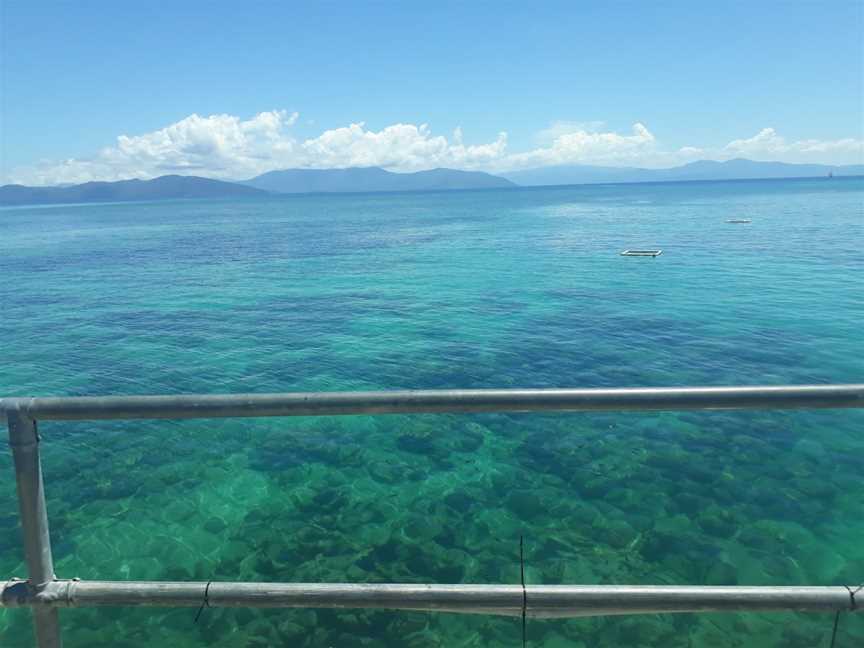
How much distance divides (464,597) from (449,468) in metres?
11.4

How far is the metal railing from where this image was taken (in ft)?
6.83

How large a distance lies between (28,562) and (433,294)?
106 ft

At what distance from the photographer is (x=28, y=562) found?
7.31 ft

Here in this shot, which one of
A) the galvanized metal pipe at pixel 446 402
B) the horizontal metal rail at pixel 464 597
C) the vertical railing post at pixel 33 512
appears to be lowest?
the horizontal metal rail at pixel 464 597

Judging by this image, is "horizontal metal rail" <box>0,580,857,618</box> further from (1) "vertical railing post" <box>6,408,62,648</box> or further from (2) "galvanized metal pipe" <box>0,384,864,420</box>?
(2) "galvanized metal pipe" <box>0,384,864,420</box>

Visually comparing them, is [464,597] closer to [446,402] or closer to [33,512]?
[446,402]

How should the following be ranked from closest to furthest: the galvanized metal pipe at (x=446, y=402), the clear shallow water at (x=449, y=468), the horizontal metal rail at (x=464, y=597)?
the galvanized metal pipe at (x=446, y=402) → the horizontal metal rail at (x=464, y=597) → the clear shallow water at (x=449, y=468)

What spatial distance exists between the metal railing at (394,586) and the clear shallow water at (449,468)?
6917mm

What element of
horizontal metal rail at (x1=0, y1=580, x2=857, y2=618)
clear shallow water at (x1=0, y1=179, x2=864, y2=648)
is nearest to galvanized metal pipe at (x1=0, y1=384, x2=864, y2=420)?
horizontal metal rail at (x1=0, y1=580, x2=857, y2=618)

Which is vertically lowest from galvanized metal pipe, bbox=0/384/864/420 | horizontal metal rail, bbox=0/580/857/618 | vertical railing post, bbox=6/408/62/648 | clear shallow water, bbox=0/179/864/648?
clear shallow water, bbox=0/179/864/648

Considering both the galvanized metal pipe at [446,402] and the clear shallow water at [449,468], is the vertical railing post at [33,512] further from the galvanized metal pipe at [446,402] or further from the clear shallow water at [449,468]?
the clear shallow water at [449,468]

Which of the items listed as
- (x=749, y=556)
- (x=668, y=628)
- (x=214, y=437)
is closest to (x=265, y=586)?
(x=668, y=628)

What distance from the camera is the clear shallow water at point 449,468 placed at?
905 centimetres

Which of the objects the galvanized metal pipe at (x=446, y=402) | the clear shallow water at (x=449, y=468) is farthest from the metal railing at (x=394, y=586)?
the clear shallow water at (x=449, y=468)
